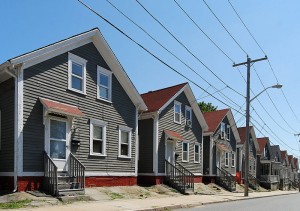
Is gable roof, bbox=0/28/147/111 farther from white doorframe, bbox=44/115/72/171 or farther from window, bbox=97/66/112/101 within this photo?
white doorframe, bbox=44/115/72/171

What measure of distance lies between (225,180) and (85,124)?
17.8 m

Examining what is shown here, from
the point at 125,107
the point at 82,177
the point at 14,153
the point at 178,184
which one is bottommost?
the point at 178,184

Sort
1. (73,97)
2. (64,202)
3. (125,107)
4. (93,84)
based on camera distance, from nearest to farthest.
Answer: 1. (64,202)
2. (73,97)
3. (93,84)
4. (125,107)

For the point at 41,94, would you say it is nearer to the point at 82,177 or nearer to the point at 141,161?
the point at 82,177

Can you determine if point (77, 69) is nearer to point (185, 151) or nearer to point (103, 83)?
point (103, 83)

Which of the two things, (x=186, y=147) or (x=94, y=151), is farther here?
(x=186, y=147)

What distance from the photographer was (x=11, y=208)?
1221 cm

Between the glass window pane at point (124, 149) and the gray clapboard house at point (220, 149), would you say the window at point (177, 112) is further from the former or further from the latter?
→ the glass window pane at point (124, 149)

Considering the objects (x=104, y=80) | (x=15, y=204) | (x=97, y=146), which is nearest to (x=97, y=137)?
(x=97, y=146)

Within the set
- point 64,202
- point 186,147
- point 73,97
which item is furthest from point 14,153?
point 186,147

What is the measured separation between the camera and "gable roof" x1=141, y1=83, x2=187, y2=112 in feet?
81.3

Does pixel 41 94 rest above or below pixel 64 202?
above

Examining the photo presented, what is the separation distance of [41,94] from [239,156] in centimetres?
3020

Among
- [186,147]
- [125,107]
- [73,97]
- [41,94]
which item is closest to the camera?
[41,94]
